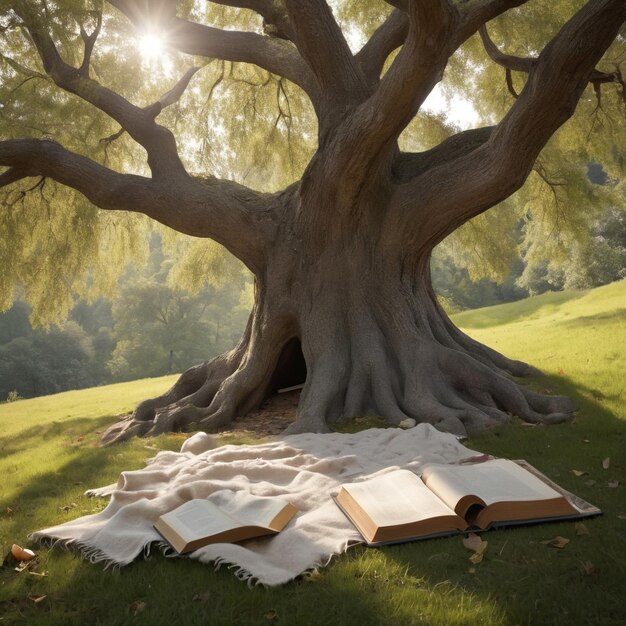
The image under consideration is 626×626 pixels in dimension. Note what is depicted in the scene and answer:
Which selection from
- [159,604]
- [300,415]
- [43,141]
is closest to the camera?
[159,604]

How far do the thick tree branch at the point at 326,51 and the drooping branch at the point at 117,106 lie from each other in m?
2.48

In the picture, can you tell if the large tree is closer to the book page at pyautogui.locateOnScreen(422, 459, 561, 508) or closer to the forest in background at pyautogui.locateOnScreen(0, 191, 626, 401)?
the book page at pyautogui.locateOnScreen(422, 459, 561, 508)

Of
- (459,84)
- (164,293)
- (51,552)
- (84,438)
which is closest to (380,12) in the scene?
(459,84)

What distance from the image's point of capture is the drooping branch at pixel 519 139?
18.0ft

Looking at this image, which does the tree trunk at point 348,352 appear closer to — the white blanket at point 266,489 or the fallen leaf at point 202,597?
the white blanket at point 266,489

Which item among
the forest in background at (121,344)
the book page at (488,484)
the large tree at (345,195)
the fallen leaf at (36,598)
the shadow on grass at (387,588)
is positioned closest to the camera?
the shadow on grass at (387,588)

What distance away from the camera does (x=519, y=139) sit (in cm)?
624

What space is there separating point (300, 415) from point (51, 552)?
3.72 metres

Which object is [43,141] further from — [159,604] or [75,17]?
[159,604]

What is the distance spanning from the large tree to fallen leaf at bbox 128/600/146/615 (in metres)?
3.72

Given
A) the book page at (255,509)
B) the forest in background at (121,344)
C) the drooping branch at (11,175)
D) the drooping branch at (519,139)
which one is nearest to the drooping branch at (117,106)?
the drooping branch at (11,175)

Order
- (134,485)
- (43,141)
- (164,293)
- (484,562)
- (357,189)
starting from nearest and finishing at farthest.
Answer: (484,562) < (134,485) < (357,189) < (43,141) < (164,293)

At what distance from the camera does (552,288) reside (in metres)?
40.5

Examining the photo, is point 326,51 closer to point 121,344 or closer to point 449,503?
point 449,503
